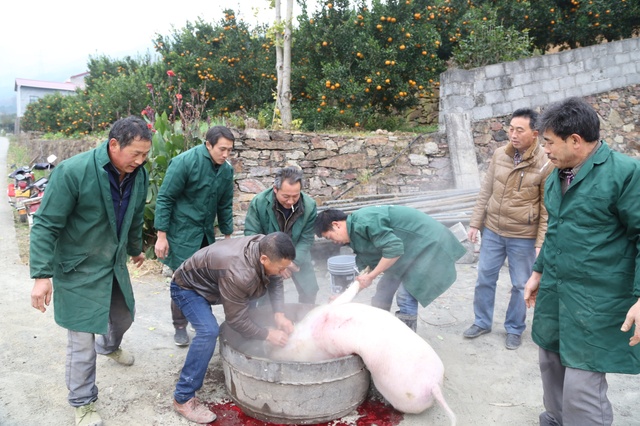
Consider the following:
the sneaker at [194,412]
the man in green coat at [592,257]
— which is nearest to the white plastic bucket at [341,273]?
the sneaker at [194,412]

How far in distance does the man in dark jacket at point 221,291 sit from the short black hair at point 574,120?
1.45 meters

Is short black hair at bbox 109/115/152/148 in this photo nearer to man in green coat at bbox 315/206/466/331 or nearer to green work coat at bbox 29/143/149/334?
green work coat at bbox 29/143/149/334

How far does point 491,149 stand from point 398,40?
8.35 feet

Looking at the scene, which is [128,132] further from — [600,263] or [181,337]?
[600,263]

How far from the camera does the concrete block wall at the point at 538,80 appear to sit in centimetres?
812

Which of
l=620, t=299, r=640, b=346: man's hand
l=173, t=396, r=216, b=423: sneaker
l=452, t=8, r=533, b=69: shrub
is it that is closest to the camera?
l=620, t=299, r=640, b=346: man's hand

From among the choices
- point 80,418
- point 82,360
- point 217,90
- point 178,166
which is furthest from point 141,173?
point 217,90

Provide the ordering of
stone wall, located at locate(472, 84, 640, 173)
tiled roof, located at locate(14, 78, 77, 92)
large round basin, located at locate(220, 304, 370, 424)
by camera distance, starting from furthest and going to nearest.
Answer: tiled roof, located at locate(14, 78, 77, 92) < stone wall, located at locate(472, 84, 640, 173) < large round basin, located at locate(220, 304, 370, 424)

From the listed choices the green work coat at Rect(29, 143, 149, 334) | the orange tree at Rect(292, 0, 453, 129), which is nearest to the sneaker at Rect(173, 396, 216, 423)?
the green work coat at Rect(29, 143, 149, 334)

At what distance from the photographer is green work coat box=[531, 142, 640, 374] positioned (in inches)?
81.4

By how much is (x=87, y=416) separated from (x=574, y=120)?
3061 millimetres

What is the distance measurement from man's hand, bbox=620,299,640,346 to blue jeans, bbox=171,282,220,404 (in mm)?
2105

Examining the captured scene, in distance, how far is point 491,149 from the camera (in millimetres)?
8172

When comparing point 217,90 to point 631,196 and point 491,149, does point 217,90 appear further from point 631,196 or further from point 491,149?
point 631,196
